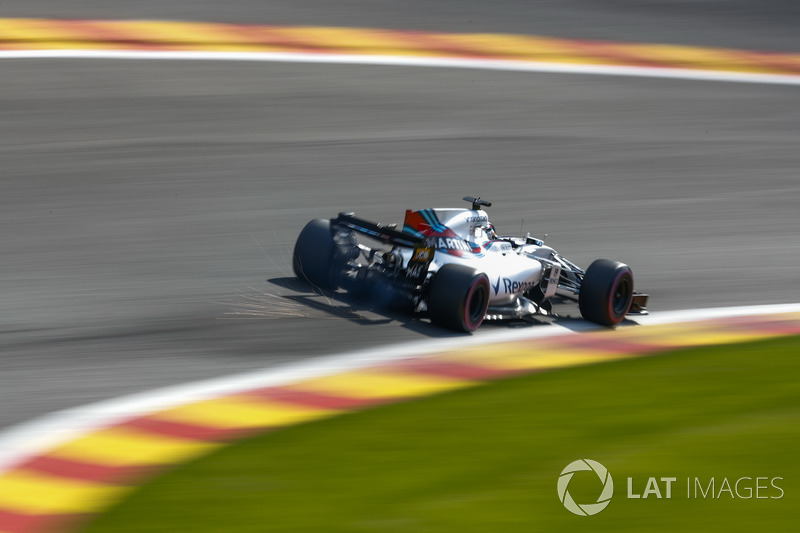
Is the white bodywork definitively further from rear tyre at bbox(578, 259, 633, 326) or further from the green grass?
the green grass

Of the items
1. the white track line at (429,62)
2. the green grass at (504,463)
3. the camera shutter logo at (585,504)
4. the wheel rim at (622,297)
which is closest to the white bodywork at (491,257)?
the wheel rim at (622,297)

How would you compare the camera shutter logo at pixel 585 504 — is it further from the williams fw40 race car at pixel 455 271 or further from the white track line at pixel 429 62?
the white track line at pixel 429 62

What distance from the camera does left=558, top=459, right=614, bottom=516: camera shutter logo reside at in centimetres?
511

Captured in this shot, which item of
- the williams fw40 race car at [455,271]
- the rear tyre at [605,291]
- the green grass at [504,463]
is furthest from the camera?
the rear tyre at [605,291]

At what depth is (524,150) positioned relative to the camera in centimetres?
1344

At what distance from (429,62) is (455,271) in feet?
26.4

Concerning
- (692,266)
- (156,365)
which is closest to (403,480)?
(156,365)

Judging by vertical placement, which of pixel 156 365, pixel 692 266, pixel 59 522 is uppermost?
pixel 692 266

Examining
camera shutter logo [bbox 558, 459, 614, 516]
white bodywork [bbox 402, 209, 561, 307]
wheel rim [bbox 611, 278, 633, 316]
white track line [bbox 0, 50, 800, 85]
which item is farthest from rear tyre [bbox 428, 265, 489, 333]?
white track line [bbox 0, 50, 800, 85]

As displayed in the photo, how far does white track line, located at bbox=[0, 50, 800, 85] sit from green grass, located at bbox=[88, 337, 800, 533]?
8944 mm

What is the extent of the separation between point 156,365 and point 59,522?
7.99 feet

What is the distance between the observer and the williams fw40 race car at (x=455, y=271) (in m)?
8.20

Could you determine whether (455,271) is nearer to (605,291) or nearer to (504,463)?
(605,291)

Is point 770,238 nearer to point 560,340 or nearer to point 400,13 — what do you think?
point 560,340
